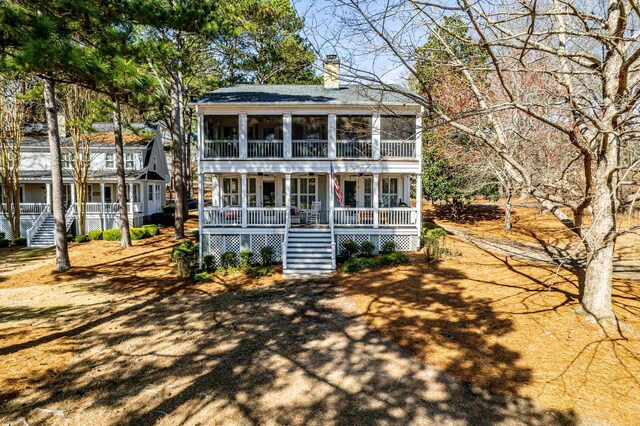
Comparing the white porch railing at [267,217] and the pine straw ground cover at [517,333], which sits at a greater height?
the white porch railing at [267,217]

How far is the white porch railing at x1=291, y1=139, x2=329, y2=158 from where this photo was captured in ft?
50.4

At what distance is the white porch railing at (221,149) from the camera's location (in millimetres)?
15273

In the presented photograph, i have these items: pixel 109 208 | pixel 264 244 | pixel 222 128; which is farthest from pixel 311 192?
pixel 109 208

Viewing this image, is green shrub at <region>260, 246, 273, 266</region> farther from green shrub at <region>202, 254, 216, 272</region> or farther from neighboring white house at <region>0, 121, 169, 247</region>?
neighboring white house at <region>0, 121, 169, 247</region>

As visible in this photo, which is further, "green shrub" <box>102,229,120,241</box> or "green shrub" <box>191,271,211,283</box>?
"green shrub" <box>102,229,120,241</box>

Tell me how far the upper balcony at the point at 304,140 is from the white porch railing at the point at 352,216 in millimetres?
2297

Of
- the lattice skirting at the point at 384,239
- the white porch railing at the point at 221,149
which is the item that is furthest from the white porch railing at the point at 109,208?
the lattice skirting at the point at 384,239

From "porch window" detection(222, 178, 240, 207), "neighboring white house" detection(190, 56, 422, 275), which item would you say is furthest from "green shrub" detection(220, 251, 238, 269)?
"porch window" detection(222, 178, 240, 207)

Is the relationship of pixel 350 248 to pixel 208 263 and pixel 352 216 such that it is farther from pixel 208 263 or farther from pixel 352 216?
pixel 208 263

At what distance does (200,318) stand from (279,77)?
24.3 meters

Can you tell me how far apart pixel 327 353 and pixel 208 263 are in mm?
8249

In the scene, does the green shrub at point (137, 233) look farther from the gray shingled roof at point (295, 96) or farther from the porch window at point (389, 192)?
the porch window at point (389, 192)

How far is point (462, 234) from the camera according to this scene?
18859mm

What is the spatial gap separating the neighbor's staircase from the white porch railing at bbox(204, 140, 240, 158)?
4693 mm
